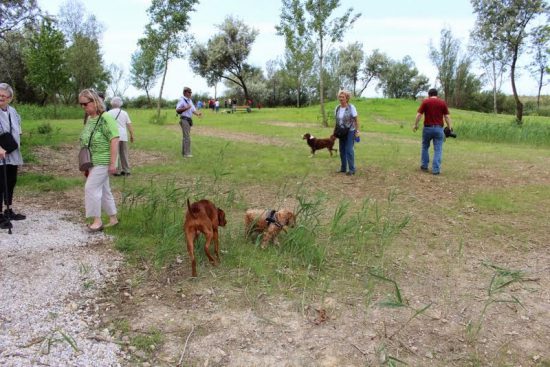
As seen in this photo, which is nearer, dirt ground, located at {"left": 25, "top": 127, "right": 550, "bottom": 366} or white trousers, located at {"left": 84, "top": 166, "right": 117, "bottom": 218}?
dirt ground, located at {"left": 25, "top": 127, "right": 550, "bottom": 366}

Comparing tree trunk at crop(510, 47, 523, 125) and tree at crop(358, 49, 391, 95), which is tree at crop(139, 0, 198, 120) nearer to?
tree trunk at crop(510, 47, 523, 125)

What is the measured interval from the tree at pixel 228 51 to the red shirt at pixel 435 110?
120 feet

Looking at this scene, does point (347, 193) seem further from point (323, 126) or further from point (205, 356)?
point (323, 126)

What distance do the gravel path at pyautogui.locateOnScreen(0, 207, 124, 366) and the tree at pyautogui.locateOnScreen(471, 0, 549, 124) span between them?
23.3 meters

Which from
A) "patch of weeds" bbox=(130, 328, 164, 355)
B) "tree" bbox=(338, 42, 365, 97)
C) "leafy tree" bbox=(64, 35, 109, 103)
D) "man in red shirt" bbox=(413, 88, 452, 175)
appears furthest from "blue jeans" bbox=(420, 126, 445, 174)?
"tree" bbox=(338, 42, 365, 97)

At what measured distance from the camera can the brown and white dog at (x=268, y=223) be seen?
16.1 ft

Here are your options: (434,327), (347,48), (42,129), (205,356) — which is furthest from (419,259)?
(347,48)

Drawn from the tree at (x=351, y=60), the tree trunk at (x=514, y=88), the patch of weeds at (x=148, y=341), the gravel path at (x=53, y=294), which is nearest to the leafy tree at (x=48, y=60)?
the gravel path at (x=53, y=294)

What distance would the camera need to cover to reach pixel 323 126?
22.4 m

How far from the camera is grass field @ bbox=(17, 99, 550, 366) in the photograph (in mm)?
3330

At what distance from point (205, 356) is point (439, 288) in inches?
97.4

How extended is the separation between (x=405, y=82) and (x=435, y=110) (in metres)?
56.4

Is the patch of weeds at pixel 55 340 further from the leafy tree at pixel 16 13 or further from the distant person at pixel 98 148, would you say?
the leafy tree at pixel 16 13

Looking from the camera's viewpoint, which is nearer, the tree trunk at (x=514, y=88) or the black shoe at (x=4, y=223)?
the black shoe at (x=4, y=223)
